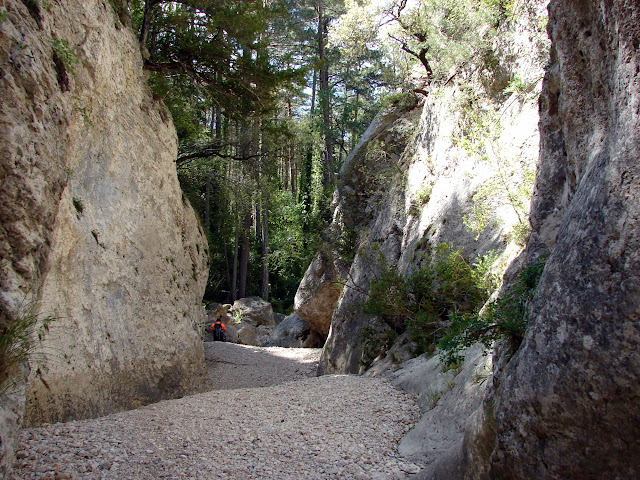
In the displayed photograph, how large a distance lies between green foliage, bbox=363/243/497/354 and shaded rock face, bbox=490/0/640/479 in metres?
3.98

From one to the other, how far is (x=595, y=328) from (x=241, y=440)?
3.28m

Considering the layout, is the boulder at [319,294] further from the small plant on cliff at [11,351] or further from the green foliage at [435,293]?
the small plant on cliff at [11,351]

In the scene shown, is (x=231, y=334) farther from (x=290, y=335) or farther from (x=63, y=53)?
(x=63, y=53)

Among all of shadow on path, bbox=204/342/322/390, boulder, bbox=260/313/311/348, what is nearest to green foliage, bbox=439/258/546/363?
shadow on path, bbox=204/342/322/390

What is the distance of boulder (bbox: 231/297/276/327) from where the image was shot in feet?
67.5

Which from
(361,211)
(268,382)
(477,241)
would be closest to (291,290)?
(361,211)

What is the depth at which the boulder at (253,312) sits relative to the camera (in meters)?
20.6

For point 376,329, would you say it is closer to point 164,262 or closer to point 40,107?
point 164,262

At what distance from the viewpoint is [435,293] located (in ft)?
23.2

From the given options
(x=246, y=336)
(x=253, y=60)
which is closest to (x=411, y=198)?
(x=253, y=60)

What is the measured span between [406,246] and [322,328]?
294 inches

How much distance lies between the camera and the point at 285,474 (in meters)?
3.31

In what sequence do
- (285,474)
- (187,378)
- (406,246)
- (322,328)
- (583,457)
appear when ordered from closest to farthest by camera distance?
(583,457), (285,474), (187,378), (406,246), (322,328)

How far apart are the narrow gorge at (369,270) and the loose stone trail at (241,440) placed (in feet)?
0.10
